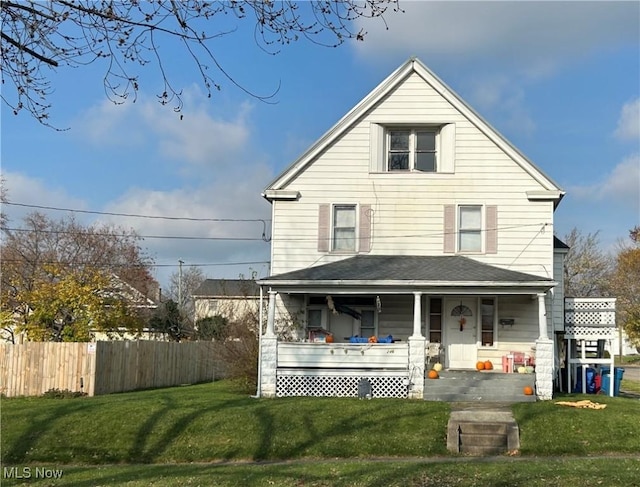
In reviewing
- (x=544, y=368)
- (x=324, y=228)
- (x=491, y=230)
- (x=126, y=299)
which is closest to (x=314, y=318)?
(x=324, y=228)

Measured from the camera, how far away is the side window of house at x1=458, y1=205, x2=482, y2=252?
68.5 feet

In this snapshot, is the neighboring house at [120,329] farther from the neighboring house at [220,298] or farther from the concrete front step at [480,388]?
the concrete front step at [480,388]

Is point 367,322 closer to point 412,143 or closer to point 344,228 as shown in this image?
point 344,228

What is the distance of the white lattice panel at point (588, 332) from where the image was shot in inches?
800

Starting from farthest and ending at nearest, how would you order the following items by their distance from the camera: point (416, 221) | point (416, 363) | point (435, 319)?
1. point (416, 221)
2. point (435, 319)
3. point (416, 363)

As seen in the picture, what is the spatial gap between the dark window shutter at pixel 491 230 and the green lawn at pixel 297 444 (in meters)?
5.34

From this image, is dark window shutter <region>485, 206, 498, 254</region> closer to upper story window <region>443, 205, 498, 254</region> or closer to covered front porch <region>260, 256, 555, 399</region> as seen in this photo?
upper story window <region>443, 205, 498, 254</region>

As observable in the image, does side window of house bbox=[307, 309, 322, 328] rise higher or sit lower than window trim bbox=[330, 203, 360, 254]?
lower

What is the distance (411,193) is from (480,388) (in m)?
6.20

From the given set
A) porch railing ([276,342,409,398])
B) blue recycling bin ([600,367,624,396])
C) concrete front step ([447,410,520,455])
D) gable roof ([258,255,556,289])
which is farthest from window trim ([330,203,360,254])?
blue recycling bin ([600,367,624,396])

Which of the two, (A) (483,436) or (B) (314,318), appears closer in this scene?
(A) (483,436)

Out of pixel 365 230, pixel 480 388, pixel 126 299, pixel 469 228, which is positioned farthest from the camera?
pixel 126 299

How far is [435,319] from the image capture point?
20.7m

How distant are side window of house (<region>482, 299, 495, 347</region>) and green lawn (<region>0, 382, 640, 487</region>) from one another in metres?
3.90
